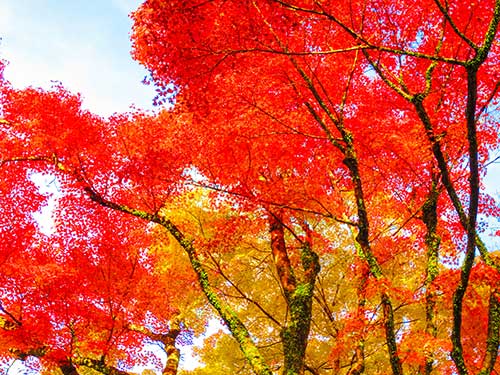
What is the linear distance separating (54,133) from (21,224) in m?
4.30

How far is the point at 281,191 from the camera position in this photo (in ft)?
34.3

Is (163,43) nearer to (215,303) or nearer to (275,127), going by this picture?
(275,127)

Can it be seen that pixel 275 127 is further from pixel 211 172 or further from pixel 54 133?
pixel 54 133

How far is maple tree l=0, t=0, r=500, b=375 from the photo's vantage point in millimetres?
8328

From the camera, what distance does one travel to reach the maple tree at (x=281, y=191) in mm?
8328

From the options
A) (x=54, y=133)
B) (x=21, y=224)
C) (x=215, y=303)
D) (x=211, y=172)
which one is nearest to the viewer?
(x=215, y=303)

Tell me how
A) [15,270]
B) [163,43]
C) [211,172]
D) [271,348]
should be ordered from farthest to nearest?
[271,348] → [15,270] → [211,172] → [163,43]

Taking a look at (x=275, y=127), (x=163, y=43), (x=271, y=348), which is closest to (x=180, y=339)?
(x=271, y=348)

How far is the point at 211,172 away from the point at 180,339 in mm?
10535

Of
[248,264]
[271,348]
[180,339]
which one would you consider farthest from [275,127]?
[180,339]

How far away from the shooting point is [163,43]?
341 inches

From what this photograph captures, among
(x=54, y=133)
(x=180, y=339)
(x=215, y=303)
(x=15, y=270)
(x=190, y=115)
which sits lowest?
(x=215, y=303)

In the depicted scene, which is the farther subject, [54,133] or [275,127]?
[54,133]

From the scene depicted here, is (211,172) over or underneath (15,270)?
over
